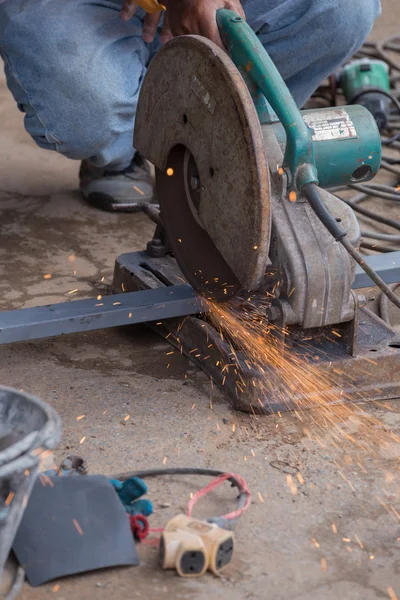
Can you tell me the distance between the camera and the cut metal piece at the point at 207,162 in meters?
2.04

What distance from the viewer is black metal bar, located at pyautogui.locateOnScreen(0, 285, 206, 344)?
7.82 feet

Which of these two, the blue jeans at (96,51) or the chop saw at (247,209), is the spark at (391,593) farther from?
the blue jeans at (96,51)

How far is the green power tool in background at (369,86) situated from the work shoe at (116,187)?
4.29 feet

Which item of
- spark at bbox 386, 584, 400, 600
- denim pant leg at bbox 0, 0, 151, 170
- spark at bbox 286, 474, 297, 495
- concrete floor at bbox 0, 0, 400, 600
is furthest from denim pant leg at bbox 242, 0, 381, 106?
spark at bbox 386, 584, 400, 600

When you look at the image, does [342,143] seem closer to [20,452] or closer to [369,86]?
[20,452]

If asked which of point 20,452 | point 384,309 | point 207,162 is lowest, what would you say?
point 384,309

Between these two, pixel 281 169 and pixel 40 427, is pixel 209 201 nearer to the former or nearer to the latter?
pixel 281 169

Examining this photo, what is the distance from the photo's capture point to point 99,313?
2.45m

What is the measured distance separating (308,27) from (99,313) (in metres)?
1.34

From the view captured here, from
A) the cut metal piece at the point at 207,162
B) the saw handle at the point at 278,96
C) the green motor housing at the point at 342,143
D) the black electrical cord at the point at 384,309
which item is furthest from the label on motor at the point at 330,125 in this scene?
the black electrical cord at the point at 384,309

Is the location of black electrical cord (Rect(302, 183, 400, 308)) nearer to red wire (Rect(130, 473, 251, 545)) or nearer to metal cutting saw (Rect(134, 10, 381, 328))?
metal cutting saw (Rect(134, 10, 381, 328))

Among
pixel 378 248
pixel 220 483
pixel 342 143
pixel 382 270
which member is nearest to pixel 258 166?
pixel 342 143

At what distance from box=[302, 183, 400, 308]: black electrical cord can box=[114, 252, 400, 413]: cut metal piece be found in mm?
267

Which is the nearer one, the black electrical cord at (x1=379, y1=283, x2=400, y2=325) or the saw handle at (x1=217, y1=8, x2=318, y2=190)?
the saw handle at (x1=217, y1=8, x2=318, y2=190)
